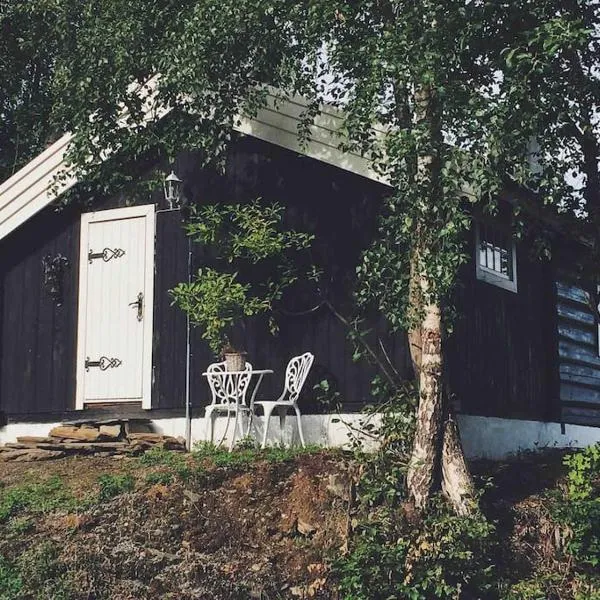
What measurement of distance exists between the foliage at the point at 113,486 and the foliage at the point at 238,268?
1.70 meters

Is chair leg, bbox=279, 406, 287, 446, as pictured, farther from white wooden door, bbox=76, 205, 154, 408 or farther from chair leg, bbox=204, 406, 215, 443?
white wooden door, bbox=76, 205, 154, 408

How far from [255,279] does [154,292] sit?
1138 mm

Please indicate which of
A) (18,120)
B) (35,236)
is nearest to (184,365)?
(35,236)

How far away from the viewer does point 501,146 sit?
7.13 meters

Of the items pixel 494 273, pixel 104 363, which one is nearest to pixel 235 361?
pixel 104 363

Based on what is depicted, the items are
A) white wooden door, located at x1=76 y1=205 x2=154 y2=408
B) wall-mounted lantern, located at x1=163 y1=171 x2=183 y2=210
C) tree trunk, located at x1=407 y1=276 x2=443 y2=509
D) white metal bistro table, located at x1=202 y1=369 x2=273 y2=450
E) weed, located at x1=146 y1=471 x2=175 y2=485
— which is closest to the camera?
tree trunk, located at x1=407 y1=276 x2=443 y2=509

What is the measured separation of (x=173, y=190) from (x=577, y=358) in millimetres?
5197

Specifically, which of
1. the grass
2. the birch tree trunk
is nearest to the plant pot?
the grass

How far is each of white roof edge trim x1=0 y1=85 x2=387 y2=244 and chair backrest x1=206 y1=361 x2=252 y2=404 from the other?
203 centimetres

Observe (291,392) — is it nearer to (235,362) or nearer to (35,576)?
(235,362)

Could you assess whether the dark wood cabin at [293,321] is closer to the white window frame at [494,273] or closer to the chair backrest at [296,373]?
the white window frame at [494,273]

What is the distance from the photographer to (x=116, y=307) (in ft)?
35.6

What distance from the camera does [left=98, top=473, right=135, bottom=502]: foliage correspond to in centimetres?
830

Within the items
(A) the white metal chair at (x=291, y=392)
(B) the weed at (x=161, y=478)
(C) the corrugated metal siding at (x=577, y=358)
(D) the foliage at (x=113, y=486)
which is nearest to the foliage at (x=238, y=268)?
(A) the white metal chair at (x=291, y=392)
